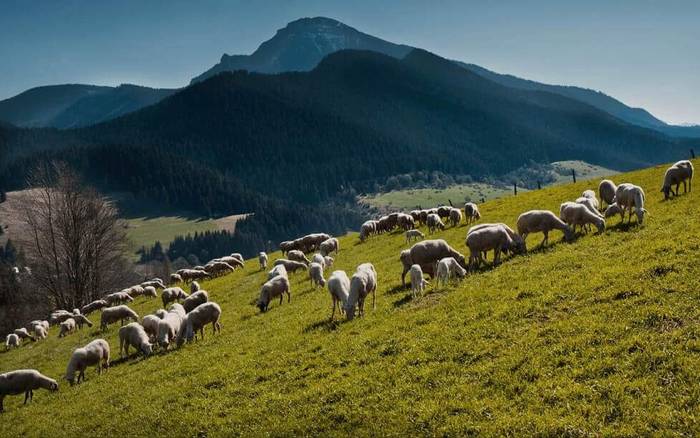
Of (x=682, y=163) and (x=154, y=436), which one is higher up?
(x=682, y=163)

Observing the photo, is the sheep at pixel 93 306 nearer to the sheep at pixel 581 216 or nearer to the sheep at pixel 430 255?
the sheep at pixel 430 255

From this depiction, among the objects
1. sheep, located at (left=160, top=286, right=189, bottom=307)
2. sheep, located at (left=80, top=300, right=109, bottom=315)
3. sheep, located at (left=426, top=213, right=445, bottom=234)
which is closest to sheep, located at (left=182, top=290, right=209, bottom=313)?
sheep, located at (left=160, top=286, right=189, bottom=307)

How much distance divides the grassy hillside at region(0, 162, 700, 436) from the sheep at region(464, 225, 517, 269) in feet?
3.33

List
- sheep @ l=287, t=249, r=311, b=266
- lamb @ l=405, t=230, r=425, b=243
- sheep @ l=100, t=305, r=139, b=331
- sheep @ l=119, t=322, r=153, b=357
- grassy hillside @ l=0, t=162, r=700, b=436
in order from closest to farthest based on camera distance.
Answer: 1. grassy hillside @ l=0, t=162, r=700, b=436
2. sheep @ l=119, t=322, r=153, b=357
3. sheep @ l=100, t=305, r=139, b=331
4. lamb @ l=405, t=230, r=425, b=243
5. sheep @ l=287, t=249, r=311, b=266

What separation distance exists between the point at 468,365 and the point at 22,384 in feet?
68.0

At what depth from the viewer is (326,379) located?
15.1m

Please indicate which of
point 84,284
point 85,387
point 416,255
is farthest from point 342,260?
point 84,284

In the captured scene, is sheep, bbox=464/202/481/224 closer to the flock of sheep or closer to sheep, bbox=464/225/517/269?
the flock of sheep

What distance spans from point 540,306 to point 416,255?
8539 mm

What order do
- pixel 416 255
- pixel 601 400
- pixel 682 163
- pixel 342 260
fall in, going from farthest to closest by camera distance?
pixel 342 260, pixel 682 163, pixel 416 255, pixel 601 400

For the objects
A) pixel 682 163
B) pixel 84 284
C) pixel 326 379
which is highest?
pixel 682 163

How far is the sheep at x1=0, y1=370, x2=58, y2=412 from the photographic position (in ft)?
71.3

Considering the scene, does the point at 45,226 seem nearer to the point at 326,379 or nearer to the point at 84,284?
the point at 84,284

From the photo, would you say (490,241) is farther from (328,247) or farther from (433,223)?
(328,247)
